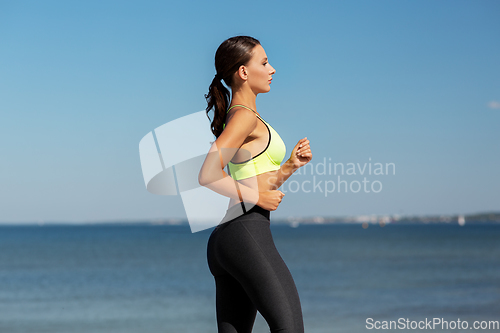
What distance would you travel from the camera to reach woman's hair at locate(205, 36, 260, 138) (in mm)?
2133

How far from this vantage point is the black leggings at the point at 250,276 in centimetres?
190

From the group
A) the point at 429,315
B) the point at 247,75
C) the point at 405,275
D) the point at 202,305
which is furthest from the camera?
the point at 405,275

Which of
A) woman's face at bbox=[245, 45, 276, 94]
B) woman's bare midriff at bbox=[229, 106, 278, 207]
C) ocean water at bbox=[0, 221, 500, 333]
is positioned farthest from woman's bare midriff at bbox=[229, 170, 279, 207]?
ocean water at bbox=[0, 221, 500, 333]

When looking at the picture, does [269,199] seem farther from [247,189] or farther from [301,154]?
[301,154]

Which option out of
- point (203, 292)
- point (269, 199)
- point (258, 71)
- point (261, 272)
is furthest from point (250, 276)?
point (203, 292)

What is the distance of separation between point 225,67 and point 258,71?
15 centimetres

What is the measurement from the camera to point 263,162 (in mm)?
2043

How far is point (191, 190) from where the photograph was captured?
7.22 ft

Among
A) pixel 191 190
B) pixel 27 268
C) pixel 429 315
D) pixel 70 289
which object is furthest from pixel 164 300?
pixel 27 268

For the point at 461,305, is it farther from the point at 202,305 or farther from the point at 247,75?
the point at 247,75

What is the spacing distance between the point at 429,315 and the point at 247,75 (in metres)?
12.4

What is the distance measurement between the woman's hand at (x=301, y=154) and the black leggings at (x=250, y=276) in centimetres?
25

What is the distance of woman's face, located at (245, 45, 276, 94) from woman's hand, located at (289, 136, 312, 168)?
32cm

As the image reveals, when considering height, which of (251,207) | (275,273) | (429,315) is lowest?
(429,315)
